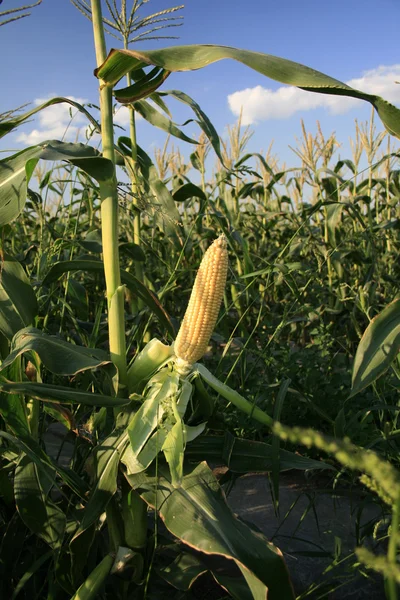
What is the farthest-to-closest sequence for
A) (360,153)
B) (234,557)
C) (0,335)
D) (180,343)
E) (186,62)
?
(360,153) < (0,335) < (180,343) < (186,62) < (234,557)

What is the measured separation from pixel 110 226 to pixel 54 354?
1.26ft

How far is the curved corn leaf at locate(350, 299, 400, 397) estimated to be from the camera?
1.49 metres

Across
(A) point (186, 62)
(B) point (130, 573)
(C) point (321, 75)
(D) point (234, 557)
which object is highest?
(A) point (186, 62)

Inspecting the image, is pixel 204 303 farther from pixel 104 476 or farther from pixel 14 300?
pixel 14 300

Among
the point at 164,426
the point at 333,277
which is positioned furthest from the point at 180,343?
the point at 333,277

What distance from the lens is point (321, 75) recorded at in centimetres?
122

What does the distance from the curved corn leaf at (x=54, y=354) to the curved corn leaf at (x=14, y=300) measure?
0.23m

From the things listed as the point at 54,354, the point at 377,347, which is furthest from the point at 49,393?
the point at 377,347

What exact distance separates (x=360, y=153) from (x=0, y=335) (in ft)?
16.4

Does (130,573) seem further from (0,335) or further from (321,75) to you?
(321,75)

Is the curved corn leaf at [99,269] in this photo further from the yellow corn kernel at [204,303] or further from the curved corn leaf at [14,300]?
the yellow corn kernel at [204,303]

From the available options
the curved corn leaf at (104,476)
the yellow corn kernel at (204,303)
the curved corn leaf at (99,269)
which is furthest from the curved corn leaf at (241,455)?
the curved corn leaf at (99,269)

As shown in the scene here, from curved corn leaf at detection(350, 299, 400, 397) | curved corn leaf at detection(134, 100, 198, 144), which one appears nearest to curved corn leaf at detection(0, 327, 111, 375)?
curved corn leaf at detection(350, 299, 400, 397)

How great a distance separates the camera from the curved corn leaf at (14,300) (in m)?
1.69
